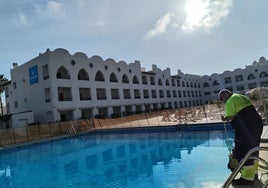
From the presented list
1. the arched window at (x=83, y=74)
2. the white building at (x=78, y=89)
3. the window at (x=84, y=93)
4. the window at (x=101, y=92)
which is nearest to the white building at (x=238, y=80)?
the white building at (x=78, y=89)

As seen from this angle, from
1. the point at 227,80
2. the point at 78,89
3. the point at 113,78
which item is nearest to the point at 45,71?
the point at 78,89

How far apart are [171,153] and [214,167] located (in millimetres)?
3763

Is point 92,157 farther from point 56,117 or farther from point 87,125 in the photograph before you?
point 56,117

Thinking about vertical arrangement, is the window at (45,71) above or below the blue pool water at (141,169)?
above

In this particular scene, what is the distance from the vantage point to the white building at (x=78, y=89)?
110ft

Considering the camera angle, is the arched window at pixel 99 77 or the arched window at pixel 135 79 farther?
the arched window at pixel 135 79

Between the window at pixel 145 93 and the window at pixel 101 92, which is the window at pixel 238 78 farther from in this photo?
the window at pixel 101 92

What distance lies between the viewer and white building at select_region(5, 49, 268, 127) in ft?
110

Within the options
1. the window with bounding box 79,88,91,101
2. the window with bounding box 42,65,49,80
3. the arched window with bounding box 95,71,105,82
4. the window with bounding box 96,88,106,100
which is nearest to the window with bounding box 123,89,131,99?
the window with bounding box 96,88,106,100

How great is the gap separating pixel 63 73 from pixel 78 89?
281 centimetres

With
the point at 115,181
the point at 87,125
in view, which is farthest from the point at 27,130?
the point at 115,181

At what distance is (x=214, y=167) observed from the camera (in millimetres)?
8805

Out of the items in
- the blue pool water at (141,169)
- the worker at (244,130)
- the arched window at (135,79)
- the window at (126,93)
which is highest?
the arched window at (135,79)

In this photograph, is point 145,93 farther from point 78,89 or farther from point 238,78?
point 238,78
